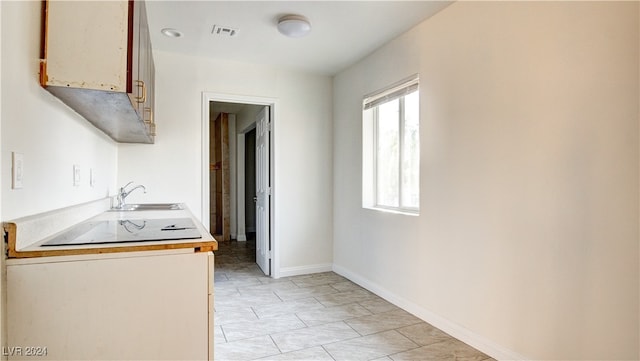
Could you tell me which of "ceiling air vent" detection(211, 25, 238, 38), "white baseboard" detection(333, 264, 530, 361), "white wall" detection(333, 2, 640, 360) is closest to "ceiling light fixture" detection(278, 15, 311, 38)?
"ceiling air vent" detection(211, 25, 238, 38)

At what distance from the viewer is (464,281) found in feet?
8.52

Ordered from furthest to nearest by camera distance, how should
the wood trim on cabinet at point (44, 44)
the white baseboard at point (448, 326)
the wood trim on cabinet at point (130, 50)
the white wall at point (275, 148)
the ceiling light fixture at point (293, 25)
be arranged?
the white wall at point (275, 148) < the ceiling light fixture at point (293, 25) < the white baseboard at point (448, 326) < the wood trim on cabinet at point (130, 50) < the wood trim on cabinet at point (44, 44)

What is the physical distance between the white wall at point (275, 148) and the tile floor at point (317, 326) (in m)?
0.64

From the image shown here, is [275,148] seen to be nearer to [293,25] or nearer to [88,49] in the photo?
[293,25]

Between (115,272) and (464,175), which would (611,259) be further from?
(115,272)

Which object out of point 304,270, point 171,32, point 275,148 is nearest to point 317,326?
point 304,270

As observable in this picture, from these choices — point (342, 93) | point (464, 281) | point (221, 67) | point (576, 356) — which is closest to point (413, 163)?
point (464, 281)

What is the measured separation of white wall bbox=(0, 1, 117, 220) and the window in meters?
2.51

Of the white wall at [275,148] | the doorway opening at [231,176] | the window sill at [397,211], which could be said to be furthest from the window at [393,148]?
the doorway opening at [231,176]

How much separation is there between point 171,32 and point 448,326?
10.9ft

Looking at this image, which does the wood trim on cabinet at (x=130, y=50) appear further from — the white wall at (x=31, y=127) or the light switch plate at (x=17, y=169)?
the light switch plate at (x=17, y=169)

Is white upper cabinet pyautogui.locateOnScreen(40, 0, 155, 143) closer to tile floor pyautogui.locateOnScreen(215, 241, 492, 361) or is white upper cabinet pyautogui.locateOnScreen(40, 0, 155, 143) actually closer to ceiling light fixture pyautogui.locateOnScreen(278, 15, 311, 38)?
ceiling light fixture pyautogui.locateOnScreen(278, 15, 311, 38)

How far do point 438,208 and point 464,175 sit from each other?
373 mm

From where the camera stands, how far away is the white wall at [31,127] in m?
1.20
